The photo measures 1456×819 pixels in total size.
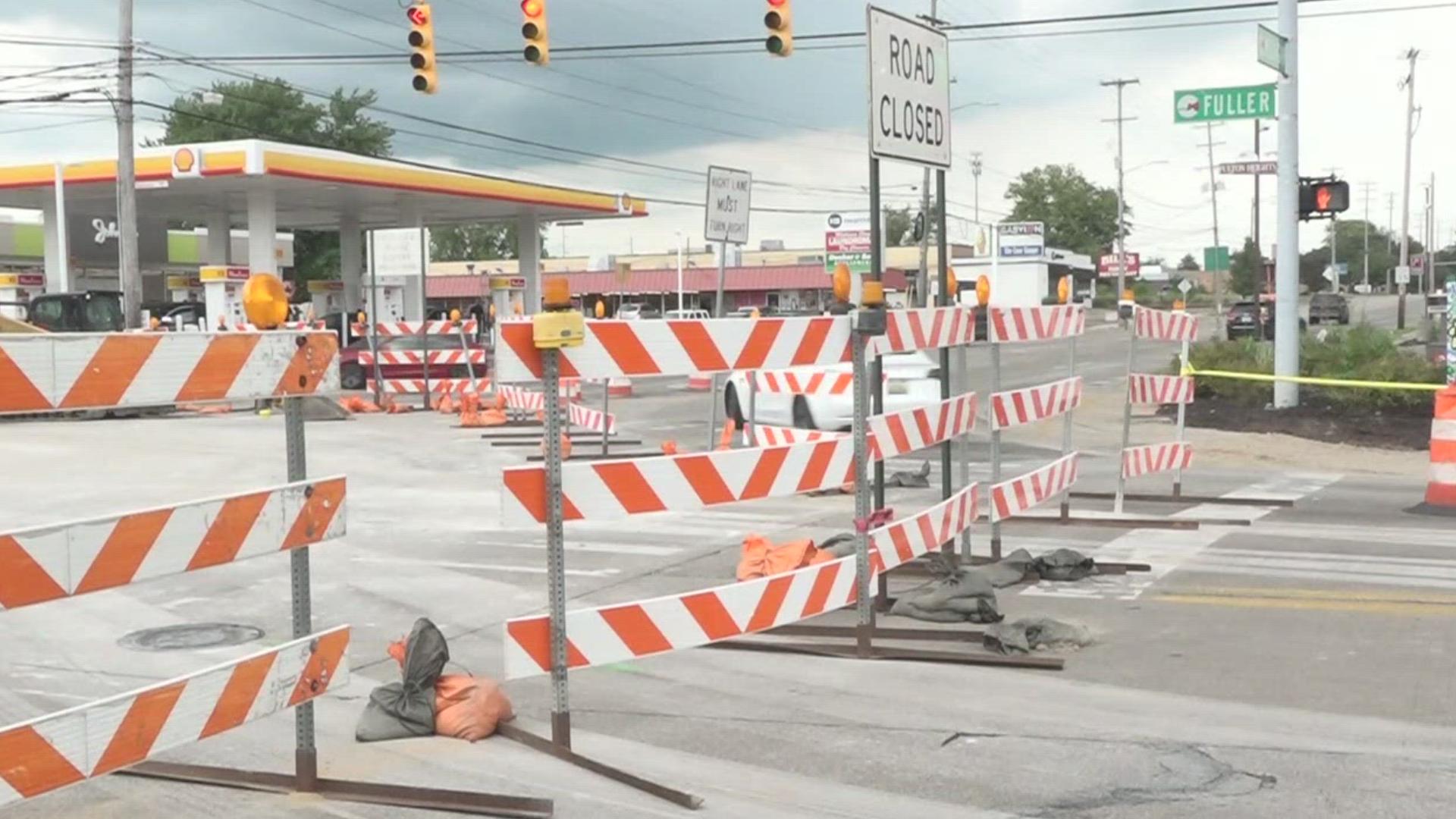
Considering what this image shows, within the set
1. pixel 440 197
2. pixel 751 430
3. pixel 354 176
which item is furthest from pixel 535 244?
pixel 751 430

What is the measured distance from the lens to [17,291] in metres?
41.4

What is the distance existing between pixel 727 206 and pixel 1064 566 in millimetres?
9846

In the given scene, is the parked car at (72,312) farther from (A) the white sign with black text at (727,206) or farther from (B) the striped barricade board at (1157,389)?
(B) the striped barricade board at (1157,389)

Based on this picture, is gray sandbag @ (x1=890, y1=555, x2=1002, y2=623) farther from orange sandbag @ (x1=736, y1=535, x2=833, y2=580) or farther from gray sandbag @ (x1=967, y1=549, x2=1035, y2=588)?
gray sandbag @ (x1=967, y1=549, x2=1035, y2=588)

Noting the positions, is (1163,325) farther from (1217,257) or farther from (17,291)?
(1217,257)

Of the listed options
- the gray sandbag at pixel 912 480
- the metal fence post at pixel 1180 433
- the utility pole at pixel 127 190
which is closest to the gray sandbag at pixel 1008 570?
the metal fence post at pixel 1180 433

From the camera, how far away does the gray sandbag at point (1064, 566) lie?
375 inches

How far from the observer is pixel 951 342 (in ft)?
28.9

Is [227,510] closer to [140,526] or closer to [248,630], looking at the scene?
[140,526]

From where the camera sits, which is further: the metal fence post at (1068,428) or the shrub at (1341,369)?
the shrub at (1341,369)

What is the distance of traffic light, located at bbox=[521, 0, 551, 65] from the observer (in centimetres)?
1950

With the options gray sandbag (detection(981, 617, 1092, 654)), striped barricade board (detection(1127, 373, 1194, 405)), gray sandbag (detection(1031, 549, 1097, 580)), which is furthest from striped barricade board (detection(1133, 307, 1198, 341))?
gray sandbag (detection(981, 617, 1092, 654))

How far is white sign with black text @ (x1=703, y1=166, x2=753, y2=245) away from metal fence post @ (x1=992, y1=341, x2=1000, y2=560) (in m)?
8.54

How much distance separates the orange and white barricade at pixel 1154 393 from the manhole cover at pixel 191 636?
739 centimetres
